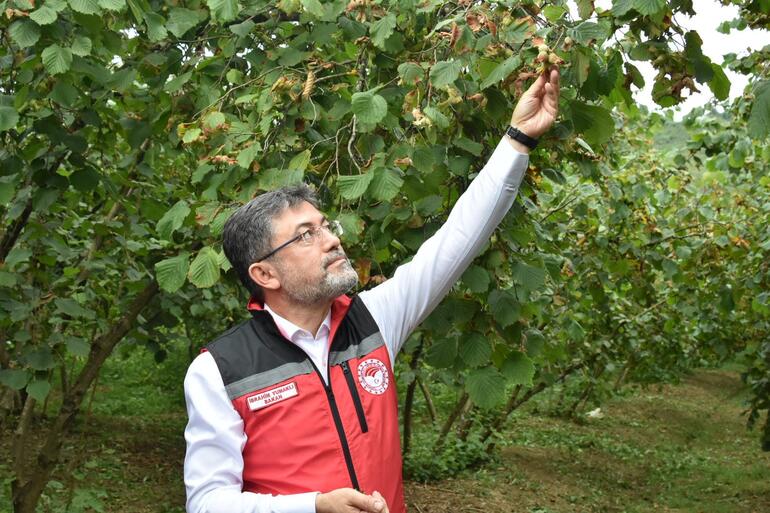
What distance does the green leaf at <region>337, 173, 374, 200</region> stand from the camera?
2.51 meters

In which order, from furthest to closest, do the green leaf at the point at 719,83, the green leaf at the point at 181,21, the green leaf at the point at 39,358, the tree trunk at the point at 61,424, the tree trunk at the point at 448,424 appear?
the tree trunk at the point at 448,424 → the tree trunk at the point at 61,424 → the green leaf at the point at 39,358 → the green leaf at the point at 181,21 → the green leaf at the point at 719,83

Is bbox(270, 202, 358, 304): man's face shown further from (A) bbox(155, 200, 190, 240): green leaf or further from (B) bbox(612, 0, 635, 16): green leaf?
(B) bbox(612, 0, 635, 16): green leaf

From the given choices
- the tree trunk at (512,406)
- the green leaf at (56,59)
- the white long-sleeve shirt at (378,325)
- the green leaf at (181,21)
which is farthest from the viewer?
the tree trunk at (512,406)

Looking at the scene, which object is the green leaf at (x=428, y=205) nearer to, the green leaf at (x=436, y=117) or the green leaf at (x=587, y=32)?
the green leaf at (x=436, y=117)

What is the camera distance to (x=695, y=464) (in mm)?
12750

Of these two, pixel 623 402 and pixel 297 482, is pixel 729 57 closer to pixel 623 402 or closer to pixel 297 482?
pixel 297 482

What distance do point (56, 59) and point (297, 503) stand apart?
1726 millimetres

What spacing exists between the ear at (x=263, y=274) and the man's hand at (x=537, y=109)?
0.76 metres

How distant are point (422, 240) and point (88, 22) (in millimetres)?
1338

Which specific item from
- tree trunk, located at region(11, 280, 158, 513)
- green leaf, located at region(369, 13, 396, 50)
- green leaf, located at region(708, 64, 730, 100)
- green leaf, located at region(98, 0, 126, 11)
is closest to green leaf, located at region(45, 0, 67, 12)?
green leaf, located at region(98, 0, 126, 11)

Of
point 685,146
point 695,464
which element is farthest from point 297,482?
point 695,464

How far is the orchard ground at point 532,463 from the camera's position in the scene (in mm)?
8156

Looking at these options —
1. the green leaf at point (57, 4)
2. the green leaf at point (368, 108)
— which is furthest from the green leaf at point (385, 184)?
the green leaf at point (57, 4)

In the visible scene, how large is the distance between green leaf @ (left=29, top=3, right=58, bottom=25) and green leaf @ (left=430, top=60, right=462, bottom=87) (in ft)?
3.84
